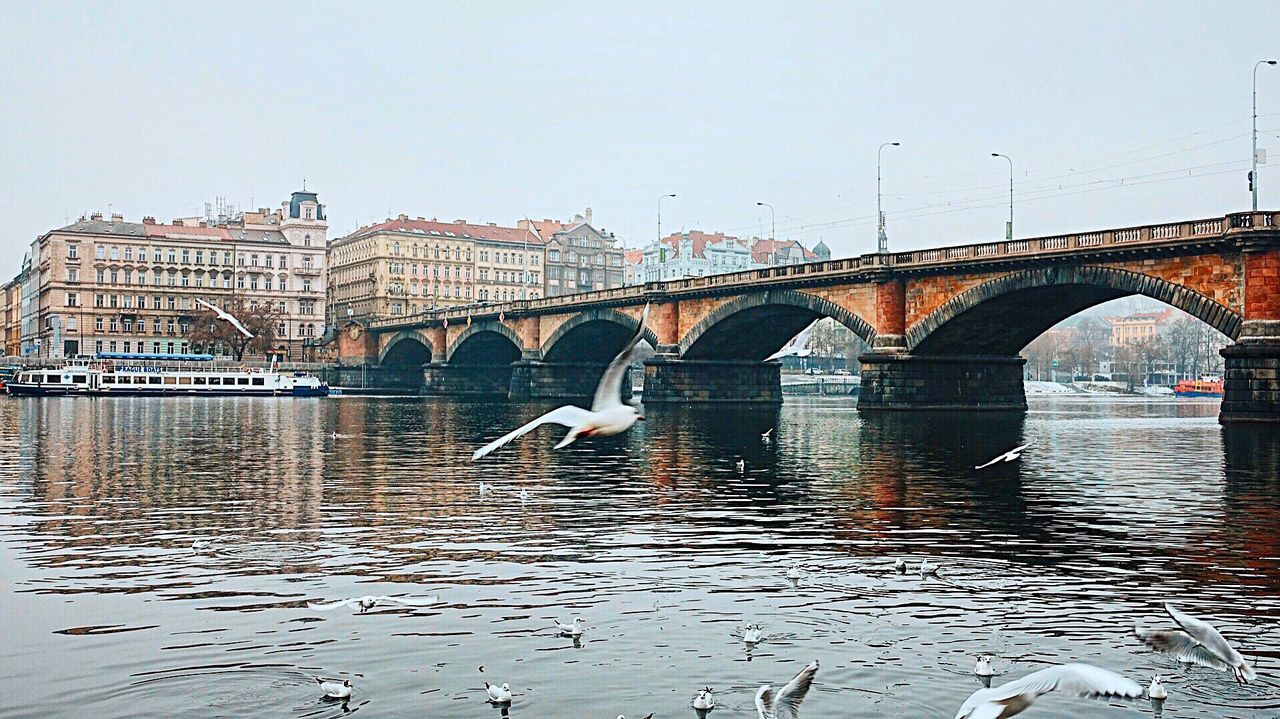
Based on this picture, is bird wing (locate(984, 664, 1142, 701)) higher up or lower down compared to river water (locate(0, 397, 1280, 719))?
higher up

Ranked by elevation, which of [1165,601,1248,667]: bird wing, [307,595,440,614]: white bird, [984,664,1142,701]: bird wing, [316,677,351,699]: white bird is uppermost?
[984,664,1142,701]: bird wing

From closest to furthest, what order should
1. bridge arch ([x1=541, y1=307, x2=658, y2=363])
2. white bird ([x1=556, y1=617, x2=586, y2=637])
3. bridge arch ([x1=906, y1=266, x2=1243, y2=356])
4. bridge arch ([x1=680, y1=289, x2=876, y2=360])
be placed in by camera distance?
white bird ([x1=556, y1=617, x2=586, y2=637]), bridge arch ([x1=906, y1=266, x2=1243, y2=356]), bridge arch ([x1=680, y1=289, x2=876, y2=360]), bridge arch ([x1=541, y1=307, x2=658, y2=363])

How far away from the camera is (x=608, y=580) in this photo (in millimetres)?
19391

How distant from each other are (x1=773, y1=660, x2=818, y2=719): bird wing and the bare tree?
15470cm

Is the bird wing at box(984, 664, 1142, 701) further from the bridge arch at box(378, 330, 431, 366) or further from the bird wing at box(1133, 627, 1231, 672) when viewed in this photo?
the bridge arch at box(378, 330, 431, 366)

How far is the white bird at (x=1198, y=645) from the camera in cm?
1171

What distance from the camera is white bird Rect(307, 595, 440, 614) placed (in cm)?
1672

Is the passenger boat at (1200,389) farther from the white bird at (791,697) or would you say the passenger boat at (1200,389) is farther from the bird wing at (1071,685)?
the bird wing at (1071,685)

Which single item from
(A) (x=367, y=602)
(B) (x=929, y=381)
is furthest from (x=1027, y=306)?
(A) (x=367, y=602)

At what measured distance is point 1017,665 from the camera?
14.0 m

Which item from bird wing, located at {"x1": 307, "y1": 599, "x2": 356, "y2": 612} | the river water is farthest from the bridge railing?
bird wing, located at {"x1": 307, "y1": 599, "x2": 356, "y2": 612}

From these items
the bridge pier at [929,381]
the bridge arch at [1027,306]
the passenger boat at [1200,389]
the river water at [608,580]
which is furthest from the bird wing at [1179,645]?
the passenger boat at [1200,389]

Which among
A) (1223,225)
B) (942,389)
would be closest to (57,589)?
(1223,225)

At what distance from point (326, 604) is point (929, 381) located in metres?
66.0
